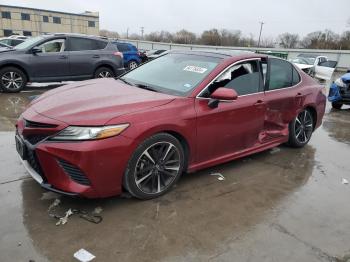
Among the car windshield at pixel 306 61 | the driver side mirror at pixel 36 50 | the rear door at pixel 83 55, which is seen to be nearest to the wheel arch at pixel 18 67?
the driver side mirror at pixel 36 50

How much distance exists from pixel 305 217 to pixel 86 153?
7.64 ft

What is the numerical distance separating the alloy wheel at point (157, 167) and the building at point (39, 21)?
2994 inches

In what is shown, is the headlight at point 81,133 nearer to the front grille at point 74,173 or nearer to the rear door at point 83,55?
the front grille at point 74,173

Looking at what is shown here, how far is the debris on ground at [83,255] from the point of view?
2.78 m

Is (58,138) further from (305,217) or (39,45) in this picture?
(39,45)

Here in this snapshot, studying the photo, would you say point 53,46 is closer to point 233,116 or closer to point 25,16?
point 233,116

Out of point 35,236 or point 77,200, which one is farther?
point 77,200

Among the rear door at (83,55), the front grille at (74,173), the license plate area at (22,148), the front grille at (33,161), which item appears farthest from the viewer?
the rear door at (83,55)

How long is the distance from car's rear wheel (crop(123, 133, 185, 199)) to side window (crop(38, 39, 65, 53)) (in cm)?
733

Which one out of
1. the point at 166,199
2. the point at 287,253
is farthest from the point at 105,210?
the point at 287,253

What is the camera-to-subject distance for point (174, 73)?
14.8ft

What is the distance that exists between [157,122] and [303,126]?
3.24 meters

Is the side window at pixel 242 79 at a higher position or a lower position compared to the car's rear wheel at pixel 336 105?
higher

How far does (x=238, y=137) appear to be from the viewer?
4488mm
